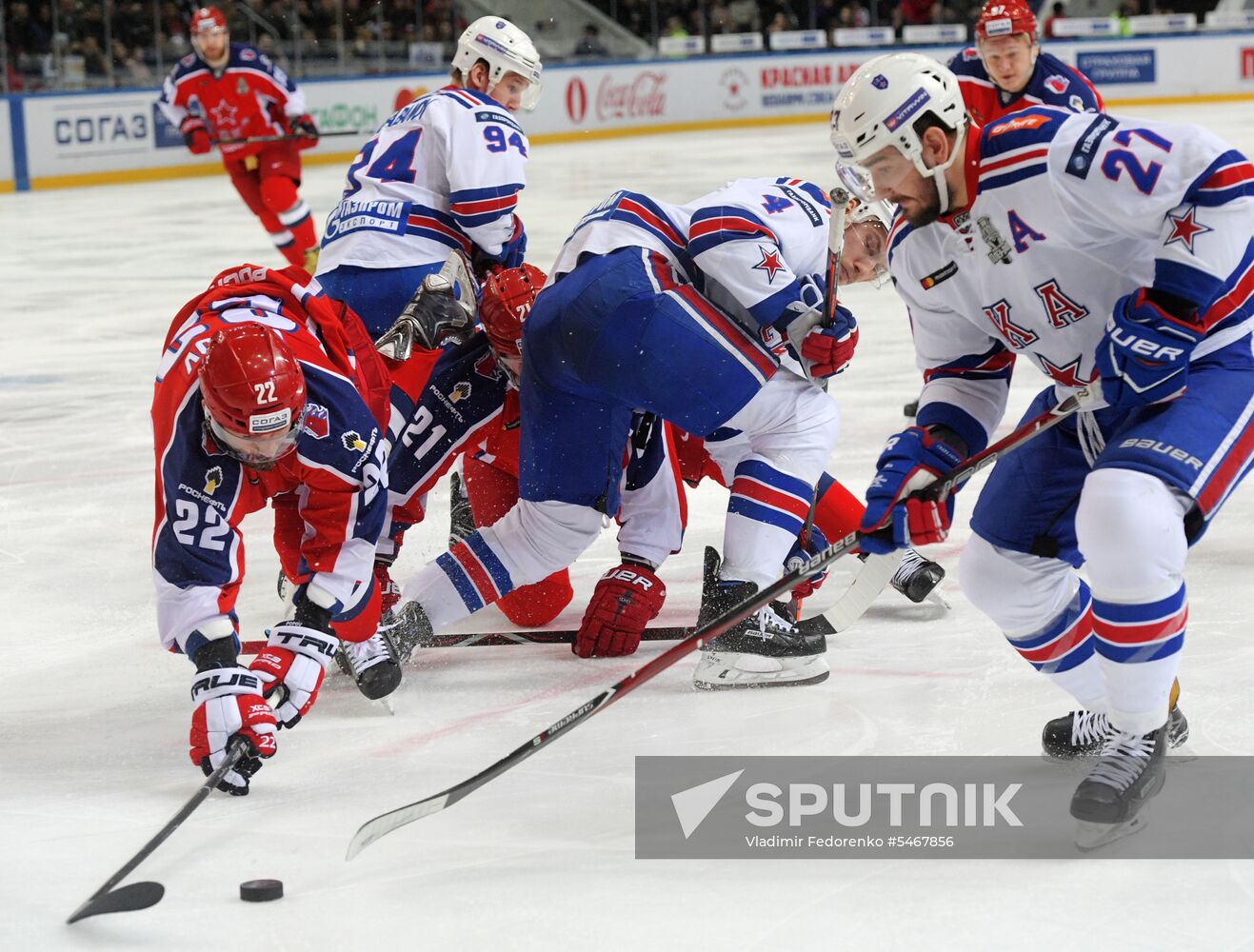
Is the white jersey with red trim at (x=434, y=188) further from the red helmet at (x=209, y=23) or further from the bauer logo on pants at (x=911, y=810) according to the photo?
the red helmet at (x=209, y=23)

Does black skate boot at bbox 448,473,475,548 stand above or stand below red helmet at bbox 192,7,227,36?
below

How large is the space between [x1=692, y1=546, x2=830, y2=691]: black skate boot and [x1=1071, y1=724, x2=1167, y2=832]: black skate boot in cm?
81

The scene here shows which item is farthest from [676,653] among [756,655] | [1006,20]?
[1006,20]

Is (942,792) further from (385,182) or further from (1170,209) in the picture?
(385,182)

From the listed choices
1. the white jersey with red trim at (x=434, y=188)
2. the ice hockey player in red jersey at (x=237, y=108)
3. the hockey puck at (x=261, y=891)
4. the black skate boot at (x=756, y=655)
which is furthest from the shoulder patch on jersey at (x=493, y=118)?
the ice hockey player in red jersey at (x=237, y=108)

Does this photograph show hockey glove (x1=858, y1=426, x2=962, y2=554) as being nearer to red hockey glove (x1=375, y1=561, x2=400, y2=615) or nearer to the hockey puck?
the hockey puck

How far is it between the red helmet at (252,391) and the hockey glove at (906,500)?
877 mm

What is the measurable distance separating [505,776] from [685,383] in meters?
0.80

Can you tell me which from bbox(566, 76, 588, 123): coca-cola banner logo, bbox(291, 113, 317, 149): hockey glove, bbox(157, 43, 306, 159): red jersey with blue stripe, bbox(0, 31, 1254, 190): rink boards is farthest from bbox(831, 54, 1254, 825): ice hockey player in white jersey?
bbox(566, 76, 588, 123): coca-cola banner logo

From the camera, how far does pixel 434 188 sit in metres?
3.95

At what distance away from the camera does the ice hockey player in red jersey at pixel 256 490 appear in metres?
2.51

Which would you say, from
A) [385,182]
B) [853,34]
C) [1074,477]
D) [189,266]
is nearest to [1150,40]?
[853,34]

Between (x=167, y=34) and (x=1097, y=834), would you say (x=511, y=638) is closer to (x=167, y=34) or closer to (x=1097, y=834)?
(x=1097, y=834)

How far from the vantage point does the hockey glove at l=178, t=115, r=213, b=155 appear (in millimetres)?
9672
